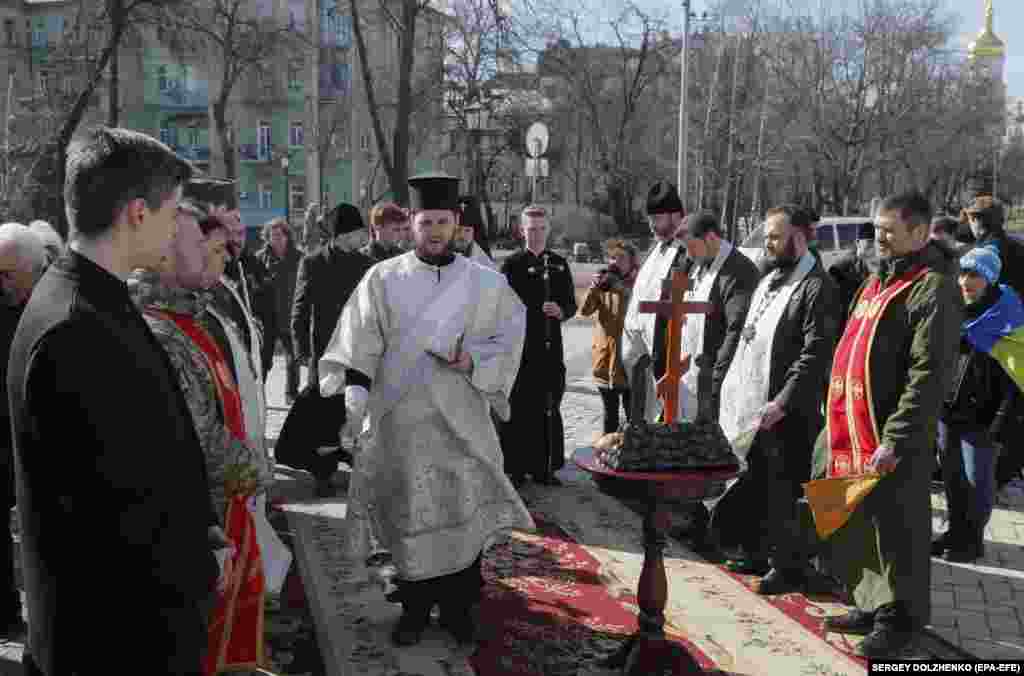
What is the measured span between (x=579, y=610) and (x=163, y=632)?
2.89 metres

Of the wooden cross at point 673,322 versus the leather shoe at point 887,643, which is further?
the leather shoe at point 887,643

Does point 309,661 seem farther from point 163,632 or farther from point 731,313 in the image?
point 731,313

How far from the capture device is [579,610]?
4.68 metres

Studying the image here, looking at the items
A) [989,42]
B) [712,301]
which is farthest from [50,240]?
[989,42]

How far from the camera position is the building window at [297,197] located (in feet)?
172

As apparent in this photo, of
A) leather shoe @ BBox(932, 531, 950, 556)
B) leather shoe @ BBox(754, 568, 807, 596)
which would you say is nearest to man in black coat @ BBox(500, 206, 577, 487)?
leather shoe @ BBox(754, 568, 807, 596)

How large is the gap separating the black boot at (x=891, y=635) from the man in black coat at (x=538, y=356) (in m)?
3.15

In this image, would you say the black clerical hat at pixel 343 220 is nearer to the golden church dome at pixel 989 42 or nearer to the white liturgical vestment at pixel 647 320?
the white liturgical vestment at pixel 647 320

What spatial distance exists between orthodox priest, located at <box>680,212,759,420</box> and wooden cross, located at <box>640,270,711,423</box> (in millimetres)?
1523

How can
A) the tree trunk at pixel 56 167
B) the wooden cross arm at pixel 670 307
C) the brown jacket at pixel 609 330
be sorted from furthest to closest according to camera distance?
the tree trunk at pixel 56 167 < the brown jacket at pixel 609 330 < the wooden cross arm at pixel 670 307

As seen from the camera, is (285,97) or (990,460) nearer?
(990,460)

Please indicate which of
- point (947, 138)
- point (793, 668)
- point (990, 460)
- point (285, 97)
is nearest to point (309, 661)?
point (793, 668)

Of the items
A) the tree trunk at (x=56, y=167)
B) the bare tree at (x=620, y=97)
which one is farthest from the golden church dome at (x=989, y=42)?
the tree trunk at (x=56, y=167)

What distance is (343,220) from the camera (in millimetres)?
7152
